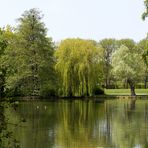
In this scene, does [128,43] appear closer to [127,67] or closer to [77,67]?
[127,67]

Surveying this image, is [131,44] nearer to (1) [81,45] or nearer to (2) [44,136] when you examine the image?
(1) [81,45]

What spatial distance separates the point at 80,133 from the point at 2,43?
14.5 meters

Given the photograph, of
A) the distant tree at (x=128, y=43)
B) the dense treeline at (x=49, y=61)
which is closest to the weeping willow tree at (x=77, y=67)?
the dense treeline at (x=49, y=61)

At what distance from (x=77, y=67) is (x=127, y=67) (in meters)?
8.94

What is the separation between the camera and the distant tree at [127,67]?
182 ft

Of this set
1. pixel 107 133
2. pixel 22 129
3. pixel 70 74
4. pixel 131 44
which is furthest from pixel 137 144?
pixel 131 44

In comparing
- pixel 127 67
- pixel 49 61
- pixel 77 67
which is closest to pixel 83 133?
pixel 77 67

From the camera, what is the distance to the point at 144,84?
76062 mm

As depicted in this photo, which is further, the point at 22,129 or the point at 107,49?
the point at 107,49

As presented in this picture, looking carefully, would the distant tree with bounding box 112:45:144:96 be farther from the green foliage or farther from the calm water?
the calm water

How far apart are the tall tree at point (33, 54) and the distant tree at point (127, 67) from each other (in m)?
10.0

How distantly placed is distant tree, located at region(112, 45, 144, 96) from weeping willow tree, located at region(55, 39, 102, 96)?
5335mm

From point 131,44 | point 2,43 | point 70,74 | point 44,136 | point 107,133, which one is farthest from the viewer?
point 131,44

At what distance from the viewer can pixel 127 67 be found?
55.7 m
